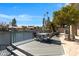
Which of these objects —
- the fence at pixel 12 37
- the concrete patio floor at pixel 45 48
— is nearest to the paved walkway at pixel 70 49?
the concrete patio floor at pixel 45 48

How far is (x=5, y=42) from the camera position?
4805mm

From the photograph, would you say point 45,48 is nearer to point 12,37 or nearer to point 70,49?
point 70,49

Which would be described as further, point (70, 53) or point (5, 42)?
point (5, 42)

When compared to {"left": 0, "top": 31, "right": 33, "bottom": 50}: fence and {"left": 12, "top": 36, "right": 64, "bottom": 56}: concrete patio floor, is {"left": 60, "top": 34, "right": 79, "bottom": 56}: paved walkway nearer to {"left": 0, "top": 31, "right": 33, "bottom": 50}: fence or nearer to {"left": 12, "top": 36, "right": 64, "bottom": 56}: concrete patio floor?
{"left": 12, "top": 36, "right": 64, "bottom": 56}: concrete patio floor

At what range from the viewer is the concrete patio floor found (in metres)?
Result: 4.07

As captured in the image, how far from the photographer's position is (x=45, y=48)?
422 centimetres

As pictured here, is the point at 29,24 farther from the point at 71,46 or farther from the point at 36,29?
the point at 71,46

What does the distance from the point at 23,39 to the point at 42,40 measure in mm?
579

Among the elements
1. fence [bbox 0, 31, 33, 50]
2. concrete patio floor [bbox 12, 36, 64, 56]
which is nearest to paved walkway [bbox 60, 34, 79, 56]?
concrete patio floor [bbox 12, 36, 64, 56]

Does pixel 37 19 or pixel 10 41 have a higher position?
pixel 37 19

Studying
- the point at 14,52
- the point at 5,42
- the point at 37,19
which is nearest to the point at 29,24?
the point at 37,19

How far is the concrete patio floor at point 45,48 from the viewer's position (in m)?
4.07

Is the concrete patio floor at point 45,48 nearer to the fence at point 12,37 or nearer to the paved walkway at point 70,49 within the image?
the paved walkway at point 70,49

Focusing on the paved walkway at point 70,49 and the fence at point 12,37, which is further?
the fence at point 12,37
